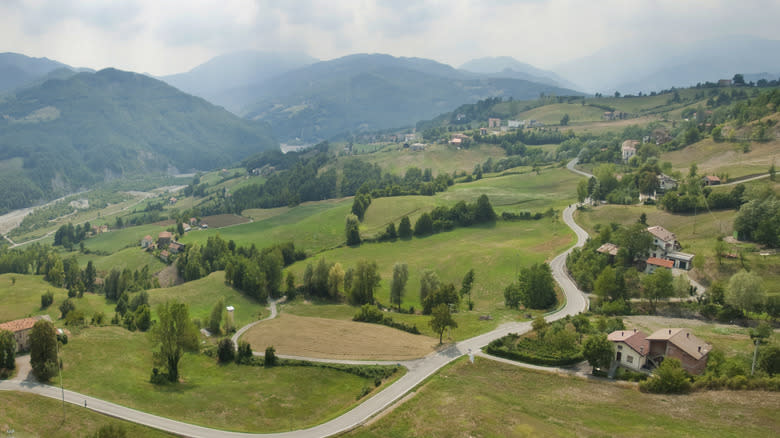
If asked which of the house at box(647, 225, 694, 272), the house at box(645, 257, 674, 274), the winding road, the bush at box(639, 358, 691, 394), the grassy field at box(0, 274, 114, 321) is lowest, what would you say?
the grassy field at box(0, 274, 114, 321)

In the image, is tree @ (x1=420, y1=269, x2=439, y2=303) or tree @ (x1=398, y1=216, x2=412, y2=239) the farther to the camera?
tree @ (x1=398, y1=216, x2=412, y2=239)

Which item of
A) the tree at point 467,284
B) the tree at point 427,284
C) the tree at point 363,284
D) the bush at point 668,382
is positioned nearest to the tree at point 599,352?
the bush at point 668,382

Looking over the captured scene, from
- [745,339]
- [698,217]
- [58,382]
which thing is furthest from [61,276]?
[698,217]

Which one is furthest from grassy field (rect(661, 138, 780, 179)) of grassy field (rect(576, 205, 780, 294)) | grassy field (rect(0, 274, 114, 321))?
grassy field (rect(0, 274, 114, 321))

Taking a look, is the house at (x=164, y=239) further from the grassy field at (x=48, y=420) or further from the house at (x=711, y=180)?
the house at (x=711, y=180)

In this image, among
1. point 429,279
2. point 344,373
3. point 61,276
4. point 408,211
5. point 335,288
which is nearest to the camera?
point 344,373

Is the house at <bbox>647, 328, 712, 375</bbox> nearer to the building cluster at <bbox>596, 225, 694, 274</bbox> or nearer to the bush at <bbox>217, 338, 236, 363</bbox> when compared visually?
the building cluster at <bbox>596, 225, 694, 274</bbox>

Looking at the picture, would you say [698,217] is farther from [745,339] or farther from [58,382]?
[58,382]
